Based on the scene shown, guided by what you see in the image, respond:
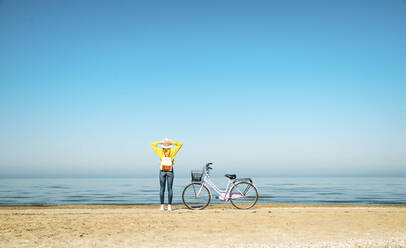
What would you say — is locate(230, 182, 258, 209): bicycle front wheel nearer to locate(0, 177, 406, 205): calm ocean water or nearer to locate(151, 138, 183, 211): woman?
locate(151, 138, 183, 211): woman

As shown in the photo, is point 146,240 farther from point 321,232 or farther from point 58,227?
point 321,232

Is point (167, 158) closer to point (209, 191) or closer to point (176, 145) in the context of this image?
point (176, 145)

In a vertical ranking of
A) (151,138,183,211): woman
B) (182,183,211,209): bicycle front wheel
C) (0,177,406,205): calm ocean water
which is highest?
(151,138,183,211): woman

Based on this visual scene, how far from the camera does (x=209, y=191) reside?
11391mm

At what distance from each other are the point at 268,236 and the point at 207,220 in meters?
2.25

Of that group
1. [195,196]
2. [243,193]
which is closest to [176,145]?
[195,196]

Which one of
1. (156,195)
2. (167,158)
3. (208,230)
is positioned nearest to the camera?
(208,230)

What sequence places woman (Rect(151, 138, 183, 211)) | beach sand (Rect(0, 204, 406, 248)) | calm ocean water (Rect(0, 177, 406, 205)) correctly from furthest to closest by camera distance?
calm ocean water (Rect(0, 177, 406, 205)) → woman (Rect(151, 138, 183, 211)) → beach sand (Rect(0, 204, 406, 248))

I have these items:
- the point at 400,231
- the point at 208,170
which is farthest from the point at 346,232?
the point at 208,170

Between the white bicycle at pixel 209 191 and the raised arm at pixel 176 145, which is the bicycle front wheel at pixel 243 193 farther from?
the raised arm at pixel 176 145

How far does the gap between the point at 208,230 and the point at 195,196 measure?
3.97 m

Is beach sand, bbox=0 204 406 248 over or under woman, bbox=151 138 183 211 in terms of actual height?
under

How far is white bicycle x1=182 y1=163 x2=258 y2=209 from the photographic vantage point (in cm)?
1144

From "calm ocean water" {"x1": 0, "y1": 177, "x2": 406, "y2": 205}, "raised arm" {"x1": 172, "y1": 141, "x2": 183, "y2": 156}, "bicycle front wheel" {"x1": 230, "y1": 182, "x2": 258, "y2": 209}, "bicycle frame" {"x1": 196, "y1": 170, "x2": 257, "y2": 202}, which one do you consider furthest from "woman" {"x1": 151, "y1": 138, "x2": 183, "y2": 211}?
"calm ocean water" {"x1": 0, "y1": 177, "x2": 406, "y2": 205}
